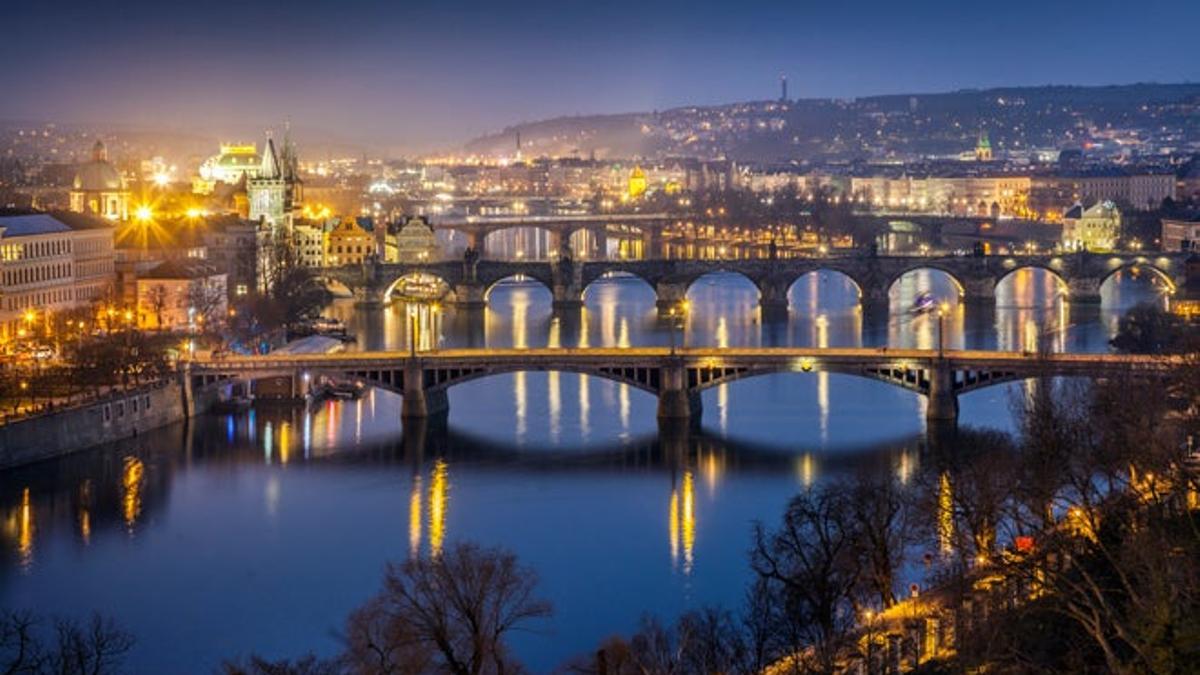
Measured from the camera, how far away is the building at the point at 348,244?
54062 millimetres

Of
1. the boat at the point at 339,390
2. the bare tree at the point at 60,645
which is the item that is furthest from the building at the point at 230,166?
the bare tree at the point at 60,645

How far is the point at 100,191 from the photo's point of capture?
52094mm

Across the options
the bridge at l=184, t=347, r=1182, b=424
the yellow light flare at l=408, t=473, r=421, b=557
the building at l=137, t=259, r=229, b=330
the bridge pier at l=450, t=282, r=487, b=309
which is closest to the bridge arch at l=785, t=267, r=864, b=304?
the bridge pier at l=450, t=282, r=487, b=309

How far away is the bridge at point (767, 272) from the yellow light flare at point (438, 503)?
21.1m

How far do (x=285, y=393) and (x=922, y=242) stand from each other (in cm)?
Result: 3890

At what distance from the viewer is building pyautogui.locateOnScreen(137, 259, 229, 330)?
1422 inches

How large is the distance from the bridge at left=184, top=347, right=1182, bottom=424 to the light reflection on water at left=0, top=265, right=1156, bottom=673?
40cm

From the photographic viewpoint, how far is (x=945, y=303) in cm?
4550

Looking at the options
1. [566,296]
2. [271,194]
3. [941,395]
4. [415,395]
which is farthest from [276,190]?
[941,395]

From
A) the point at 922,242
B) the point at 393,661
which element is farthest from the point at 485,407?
the point at 922,242

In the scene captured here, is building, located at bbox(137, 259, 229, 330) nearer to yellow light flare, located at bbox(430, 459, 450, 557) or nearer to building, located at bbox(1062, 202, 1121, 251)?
yellow light flare, located at bbox(430, 459, 450, 557)

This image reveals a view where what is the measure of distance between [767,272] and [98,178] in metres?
15.5

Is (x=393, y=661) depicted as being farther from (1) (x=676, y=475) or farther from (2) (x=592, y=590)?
(1) (x=676, y=475)

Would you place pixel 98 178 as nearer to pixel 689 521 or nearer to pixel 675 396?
pixel 675 396
